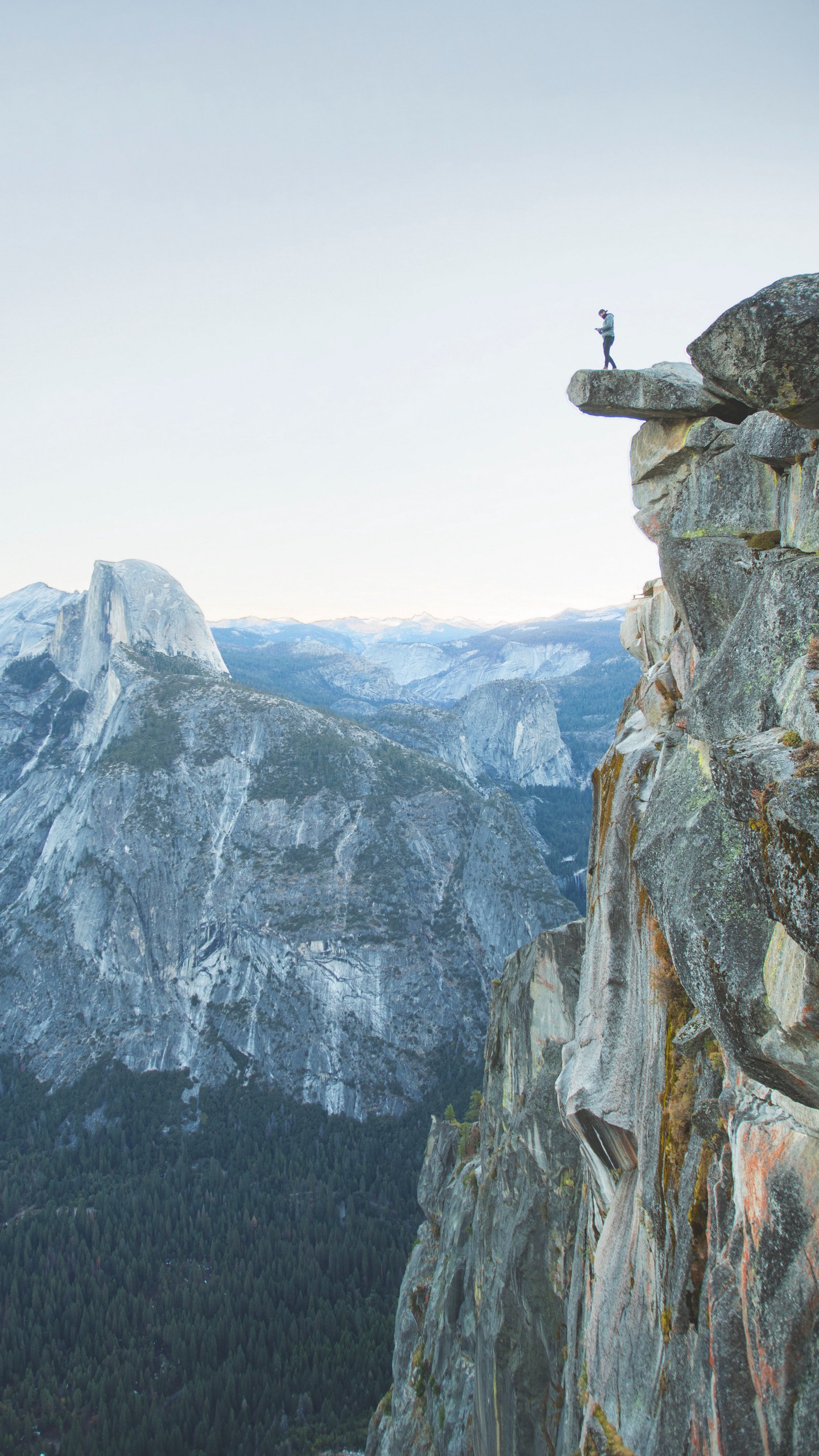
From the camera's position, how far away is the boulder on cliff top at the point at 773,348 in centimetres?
802

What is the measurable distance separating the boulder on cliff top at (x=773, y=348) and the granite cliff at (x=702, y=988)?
0.02 m

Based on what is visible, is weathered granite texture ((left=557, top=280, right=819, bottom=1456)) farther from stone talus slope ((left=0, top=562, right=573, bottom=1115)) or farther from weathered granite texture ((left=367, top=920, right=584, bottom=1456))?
stone talus slope ((left=0, top=562, right=573, bottom=1115))

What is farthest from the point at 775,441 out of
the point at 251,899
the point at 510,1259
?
the point at 251,899

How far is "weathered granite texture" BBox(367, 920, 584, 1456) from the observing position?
21281 mm

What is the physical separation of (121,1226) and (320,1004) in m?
35.5

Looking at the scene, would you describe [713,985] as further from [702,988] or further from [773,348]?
[773,348]

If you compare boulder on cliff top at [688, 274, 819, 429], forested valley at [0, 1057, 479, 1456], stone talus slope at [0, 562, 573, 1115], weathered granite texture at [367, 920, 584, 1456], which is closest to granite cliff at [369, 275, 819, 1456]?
boulder on cliff top at [688, 274, 819, 429]

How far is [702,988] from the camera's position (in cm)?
966

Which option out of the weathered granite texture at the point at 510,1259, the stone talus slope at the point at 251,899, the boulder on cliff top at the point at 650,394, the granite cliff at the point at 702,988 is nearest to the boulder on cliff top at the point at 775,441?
the granite cliff at the point at 702,988

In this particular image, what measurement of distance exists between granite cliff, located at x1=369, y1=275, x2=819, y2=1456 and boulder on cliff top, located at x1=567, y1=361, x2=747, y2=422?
5cm

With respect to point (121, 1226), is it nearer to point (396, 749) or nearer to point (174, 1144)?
point (174, 1144)

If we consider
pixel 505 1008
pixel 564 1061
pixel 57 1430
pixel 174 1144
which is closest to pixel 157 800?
pixel 174 1144

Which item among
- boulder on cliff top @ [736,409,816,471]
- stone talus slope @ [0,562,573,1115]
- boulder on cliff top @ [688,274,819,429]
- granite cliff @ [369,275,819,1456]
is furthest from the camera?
stone talus slope @ [0,562,573,1115]

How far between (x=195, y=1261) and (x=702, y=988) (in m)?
84.6
